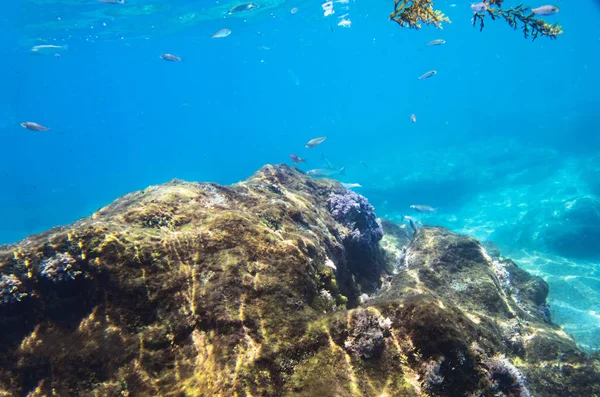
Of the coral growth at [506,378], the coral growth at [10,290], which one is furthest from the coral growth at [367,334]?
the coral growth at [10,290]

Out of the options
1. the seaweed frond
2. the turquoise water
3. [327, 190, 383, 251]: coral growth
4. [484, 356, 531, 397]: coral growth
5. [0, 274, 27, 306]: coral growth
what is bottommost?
[484, 356, 531, 397]: coral growth

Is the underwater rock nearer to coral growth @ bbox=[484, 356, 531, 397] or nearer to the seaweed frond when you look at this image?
coral growth @ bbox=[484, 356, 531, 397]

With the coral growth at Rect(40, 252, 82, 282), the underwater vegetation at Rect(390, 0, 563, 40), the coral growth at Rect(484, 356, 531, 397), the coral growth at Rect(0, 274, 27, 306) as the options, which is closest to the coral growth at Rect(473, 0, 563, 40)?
the underwater vegetation at Rect(390, 0, 563, 40)

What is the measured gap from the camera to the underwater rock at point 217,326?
99.5 inches

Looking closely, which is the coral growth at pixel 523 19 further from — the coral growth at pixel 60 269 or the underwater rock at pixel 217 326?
the coral growth at pixel 60 269

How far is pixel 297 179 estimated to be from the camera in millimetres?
8938

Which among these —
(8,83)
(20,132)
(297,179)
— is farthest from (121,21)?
(20,132)

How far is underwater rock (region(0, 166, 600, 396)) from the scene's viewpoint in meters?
2.53

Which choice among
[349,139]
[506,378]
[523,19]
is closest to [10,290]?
[506,378]

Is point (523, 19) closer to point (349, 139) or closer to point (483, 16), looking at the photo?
point (483, 16)

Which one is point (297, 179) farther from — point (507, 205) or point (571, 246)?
point (507, 205)

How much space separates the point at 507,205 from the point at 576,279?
10914mm

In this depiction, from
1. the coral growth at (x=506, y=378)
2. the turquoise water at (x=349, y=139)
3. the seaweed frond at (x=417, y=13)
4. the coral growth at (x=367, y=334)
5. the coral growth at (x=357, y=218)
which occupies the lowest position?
the coral growth at (x=506, y=378)

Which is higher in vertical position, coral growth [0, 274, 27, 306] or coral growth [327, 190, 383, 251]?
coral growth [327, 190, 383, 251]
